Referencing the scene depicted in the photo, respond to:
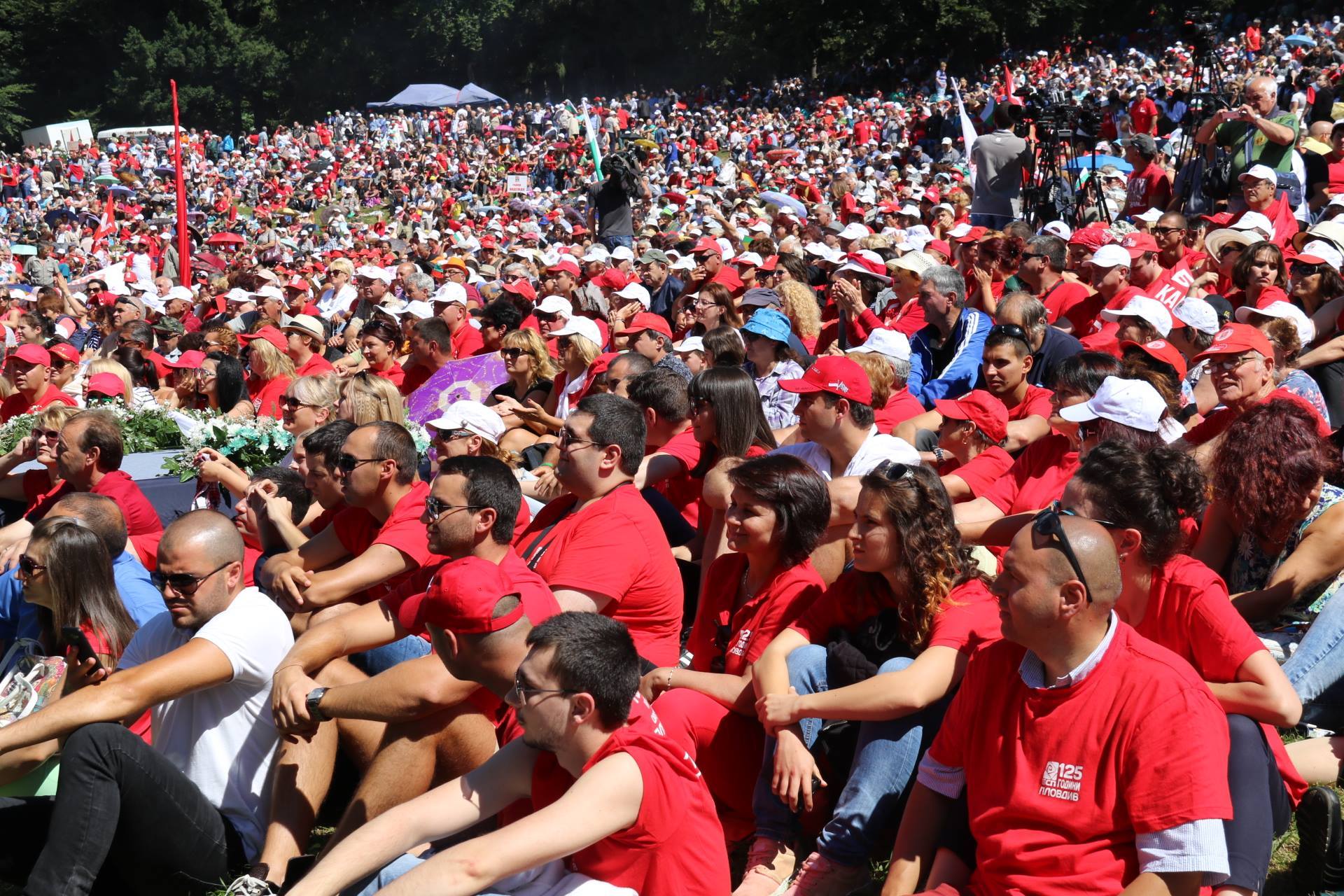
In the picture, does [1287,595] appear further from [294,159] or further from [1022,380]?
[294,159]

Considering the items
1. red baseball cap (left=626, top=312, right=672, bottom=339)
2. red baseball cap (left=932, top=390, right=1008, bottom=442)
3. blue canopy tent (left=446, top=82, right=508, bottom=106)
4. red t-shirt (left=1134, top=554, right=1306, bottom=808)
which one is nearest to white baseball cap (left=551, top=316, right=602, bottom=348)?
red baseball cap (left=626, top=312, right=672, bottom=339)

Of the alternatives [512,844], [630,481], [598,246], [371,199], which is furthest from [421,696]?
[371,199]

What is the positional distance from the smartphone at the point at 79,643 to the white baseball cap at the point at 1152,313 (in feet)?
16.7

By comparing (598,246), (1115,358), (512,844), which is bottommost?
(598,246)

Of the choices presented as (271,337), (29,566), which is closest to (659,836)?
(29,566)

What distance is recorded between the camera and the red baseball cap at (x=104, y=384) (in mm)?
9039

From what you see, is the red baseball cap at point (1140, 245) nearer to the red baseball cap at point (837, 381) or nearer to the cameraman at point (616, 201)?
the red baseball cap at point (837, 381)

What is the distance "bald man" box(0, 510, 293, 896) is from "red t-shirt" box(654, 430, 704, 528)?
2102 mm

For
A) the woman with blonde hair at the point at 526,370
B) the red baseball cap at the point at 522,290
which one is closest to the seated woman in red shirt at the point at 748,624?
the woman with blonde hair at the point at 526,370

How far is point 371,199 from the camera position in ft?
137

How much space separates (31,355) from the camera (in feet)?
29.7

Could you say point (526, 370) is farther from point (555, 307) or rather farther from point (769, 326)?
point (769, 326)

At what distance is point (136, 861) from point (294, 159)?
47.7m

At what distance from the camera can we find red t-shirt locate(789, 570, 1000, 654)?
3.79 metres
